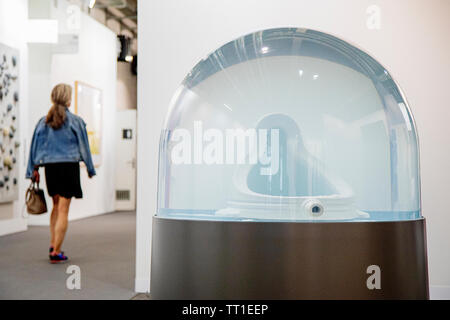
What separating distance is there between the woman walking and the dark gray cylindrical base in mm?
3660

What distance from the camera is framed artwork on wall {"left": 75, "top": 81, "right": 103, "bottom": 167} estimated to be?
8.80 meters

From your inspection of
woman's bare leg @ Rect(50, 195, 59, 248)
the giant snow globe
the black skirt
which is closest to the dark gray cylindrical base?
the giant snow globe

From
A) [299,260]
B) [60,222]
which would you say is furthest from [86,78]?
[299,260]

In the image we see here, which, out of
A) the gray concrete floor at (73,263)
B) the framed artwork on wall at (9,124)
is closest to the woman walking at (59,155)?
the gray concrete floor at (73,263)

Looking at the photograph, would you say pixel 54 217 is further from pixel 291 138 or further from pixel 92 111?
pixel 92 111

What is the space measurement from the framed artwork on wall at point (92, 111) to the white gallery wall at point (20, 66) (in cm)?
154

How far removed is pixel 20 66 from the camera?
276 inches

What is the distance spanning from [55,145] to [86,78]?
5053 millimetres

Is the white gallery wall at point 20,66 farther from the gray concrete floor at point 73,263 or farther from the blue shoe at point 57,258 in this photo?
the blue shoe at point 57,258

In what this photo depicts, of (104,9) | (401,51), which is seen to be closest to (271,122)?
(401,51)

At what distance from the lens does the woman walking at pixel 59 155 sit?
4.40 m

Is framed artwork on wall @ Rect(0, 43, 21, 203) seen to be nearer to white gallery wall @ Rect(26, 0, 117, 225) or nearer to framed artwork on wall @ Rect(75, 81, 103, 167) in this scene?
white gallery wall @ Rect(26, 0, 117, 225)

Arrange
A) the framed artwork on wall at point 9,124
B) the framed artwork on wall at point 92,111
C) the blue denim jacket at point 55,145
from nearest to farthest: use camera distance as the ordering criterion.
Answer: the blue denim jacket at point 55,145, the framed artwork on wall at point 9,124, the framed artwork on wall at point 92,111

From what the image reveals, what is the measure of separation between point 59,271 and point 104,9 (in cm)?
905
